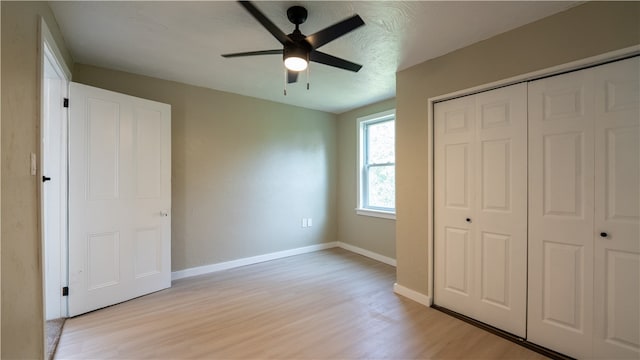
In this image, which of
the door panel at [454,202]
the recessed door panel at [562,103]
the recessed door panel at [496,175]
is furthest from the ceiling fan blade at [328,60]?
the recessed door panel at [562,103]

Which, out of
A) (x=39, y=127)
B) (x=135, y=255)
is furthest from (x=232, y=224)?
(x=39, y=127)

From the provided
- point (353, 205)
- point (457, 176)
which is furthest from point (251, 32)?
point (353, 205)

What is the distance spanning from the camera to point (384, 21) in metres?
2.11

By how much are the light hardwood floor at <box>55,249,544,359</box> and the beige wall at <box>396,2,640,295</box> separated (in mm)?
510

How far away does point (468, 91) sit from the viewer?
248 centimetres

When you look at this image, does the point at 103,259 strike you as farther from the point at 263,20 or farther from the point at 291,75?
the point at 263,20

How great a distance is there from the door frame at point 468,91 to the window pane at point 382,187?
4.76 ft

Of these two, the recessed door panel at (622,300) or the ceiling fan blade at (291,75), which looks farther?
the ceiling fan blade at (291,75)

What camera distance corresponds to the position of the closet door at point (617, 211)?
1718 millimetres

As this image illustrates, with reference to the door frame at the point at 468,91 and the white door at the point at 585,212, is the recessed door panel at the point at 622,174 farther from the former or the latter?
the door frame at the point at 468,91

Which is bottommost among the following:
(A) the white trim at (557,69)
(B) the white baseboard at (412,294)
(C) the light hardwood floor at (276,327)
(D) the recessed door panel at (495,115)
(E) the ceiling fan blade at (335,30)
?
(C) the light hardwood floor at (276,327)

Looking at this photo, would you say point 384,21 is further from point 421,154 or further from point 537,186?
point 537,186

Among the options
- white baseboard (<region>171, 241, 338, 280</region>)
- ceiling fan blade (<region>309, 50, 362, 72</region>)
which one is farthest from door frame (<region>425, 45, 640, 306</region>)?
white baseboard (<region>171, 241, 338, 280</region>)

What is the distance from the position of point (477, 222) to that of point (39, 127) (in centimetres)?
319
